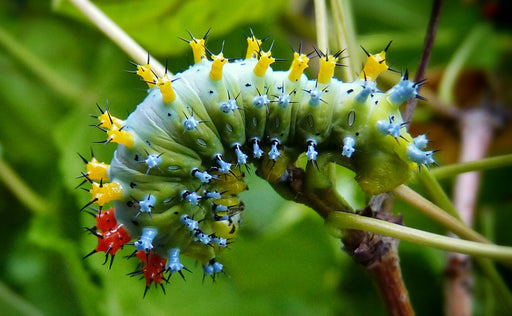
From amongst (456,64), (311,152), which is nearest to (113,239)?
(311,152)

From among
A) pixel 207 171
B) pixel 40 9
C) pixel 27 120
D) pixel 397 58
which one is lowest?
pixel 207 171

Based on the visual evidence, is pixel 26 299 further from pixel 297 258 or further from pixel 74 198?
pixel 297 258

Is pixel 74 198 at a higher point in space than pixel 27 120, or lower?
lower

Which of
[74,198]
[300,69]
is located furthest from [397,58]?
[300,69]

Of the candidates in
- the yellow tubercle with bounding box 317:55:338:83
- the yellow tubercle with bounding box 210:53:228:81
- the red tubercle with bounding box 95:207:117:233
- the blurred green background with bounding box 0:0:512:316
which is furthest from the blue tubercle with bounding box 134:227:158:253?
the blurred green background with bounding box 0:0:512:316

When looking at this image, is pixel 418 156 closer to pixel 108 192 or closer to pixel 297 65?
pixel 297 65

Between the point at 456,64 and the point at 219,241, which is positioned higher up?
the point at 456,64

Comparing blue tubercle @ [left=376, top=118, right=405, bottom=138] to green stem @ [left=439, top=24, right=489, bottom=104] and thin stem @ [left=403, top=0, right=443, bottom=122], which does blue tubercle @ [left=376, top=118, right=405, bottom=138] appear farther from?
green stem @ [left=439, top=24, right=489, bottom=104]
